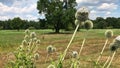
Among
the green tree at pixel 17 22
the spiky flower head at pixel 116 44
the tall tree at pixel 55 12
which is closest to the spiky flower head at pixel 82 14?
the spiky flower head at pixel 116 44

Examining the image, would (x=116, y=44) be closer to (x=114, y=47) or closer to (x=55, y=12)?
(x=114, y=47)

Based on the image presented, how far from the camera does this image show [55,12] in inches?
3366

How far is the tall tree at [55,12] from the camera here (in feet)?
278

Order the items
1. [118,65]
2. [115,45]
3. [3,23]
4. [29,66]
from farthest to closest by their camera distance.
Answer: [3,23] → [118,65] → [29,66] → [115,45]

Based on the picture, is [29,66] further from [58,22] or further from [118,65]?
[58,22]

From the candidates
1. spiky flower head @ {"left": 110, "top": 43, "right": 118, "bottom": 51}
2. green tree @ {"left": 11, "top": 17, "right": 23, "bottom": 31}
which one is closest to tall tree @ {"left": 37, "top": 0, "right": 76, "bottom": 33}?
green tree @ {"left": 11, "top": 17, "right": 23, "bottom": 31}

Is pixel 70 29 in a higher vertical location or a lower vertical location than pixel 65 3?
lower

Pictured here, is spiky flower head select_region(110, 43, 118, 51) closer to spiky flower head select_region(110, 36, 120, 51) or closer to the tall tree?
spiky flower head select_region(110, 36, 120, 51)

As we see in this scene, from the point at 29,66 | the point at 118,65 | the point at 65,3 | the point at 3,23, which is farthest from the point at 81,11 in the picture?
the point at 3,23

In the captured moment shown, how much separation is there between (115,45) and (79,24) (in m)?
0.50

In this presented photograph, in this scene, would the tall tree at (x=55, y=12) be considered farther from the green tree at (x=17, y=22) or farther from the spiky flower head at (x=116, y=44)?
the spiky flower head at (x=116, y=44)

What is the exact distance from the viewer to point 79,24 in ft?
12.7

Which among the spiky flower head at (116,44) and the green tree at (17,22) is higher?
the spiky flower head at (116,44)

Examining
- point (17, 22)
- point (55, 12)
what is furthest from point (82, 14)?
point (17, 22)
